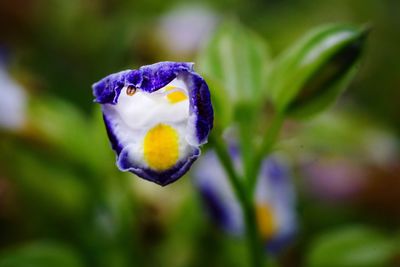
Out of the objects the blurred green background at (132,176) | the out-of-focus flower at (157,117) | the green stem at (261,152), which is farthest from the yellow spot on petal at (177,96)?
the blurred green background at (132,176)

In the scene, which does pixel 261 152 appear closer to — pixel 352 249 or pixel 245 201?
pixel 245 201

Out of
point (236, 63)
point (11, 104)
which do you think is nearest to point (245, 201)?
point (236, 63)

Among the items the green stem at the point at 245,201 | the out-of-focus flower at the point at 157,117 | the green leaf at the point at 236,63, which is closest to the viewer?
the out-of-focus flower at the point at 157,117

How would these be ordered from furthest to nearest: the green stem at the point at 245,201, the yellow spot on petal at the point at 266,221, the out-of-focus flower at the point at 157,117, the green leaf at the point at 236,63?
1. the yellow spot on petal at the point at 266,221
2. the green leaf at the point at 236,63
3. the green stem at the point at 245,201
4. the out-of-focus flower at the point at 157,117

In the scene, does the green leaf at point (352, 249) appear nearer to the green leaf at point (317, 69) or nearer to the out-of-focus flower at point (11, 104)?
the green leaf at point (317, 69)

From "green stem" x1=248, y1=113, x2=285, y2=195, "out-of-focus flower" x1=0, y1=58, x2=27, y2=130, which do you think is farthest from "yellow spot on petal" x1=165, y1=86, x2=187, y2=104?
"out-of-focus flower" x1=0, y1=58, x2=27, y2=130

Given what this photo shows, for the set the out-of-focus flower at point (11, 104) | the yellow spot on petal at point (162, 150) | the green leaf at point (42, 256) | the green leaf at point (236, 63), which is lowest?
the yellow spot on petal at point (162, 150)
